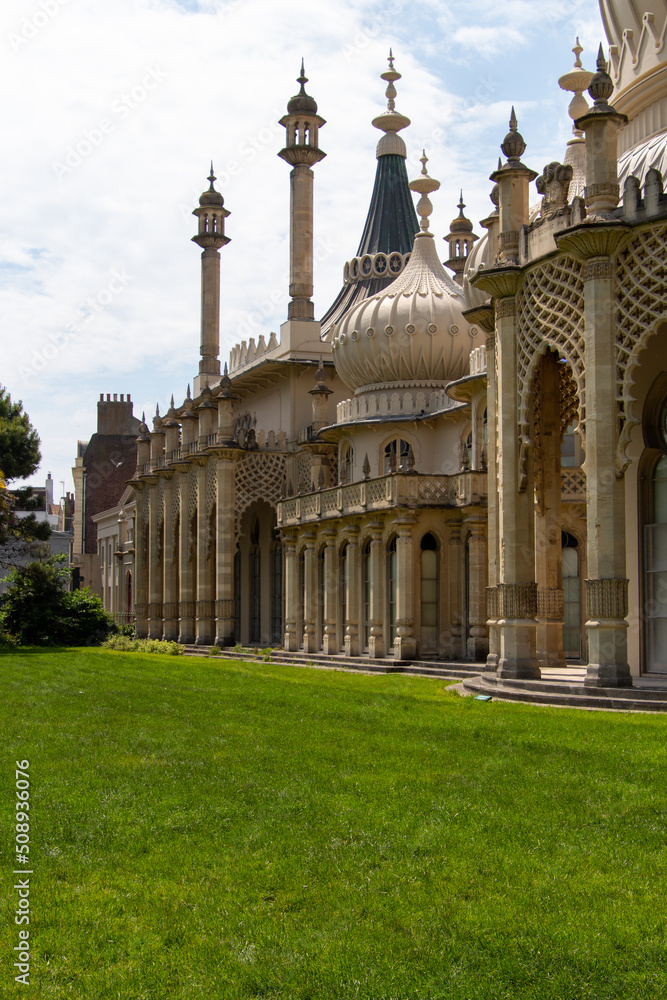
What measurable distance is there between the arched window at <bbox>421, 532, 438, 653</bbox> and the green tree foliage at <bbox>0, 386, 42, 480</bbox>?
17.6 metres

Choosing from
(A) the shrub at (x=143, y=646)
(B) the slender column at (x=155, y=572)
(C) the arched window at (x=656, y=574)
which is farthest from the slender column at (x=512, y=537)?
(B) the slender column at (x=155, y=572)

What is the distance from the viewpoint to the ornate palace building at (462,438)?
51.8 feet

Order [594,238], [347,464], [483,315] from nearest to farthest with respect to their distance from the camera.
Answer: [594,238], [483,315], [347,464]

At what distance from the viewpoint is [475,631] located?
24.3 metres

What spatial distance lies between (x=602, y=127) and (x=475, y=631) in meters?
11.6

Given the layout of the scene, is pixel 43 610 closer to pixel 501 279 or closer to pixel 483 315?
pixel 483 315

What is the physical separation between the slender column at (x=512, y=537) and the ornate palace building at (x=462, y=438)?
3cm

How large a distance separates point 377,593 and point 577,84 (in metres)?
11.8

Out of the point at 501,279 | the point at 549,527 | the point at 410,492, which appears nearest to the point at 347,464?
the point at 410,492

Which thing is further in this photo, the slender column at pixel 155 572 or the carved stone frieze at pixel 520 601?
the slender column at pixel 155 572

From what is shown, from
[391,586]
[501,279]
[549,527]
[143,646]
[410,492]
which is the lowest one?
[143,646]

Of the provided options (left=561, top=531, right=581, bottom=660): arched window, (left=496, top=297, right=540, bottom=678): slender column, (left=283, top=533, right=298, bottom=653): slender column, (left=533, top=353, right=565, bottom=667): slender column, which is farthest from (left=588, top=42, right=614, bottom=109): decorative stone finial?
(left=283, top=533, right=298, bottom=653): slender column

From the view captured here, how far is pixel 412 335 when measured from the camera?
2959cm

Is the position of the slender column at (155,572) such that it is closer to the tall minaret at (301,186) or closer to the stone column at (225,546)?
the stone column at (225,546)
